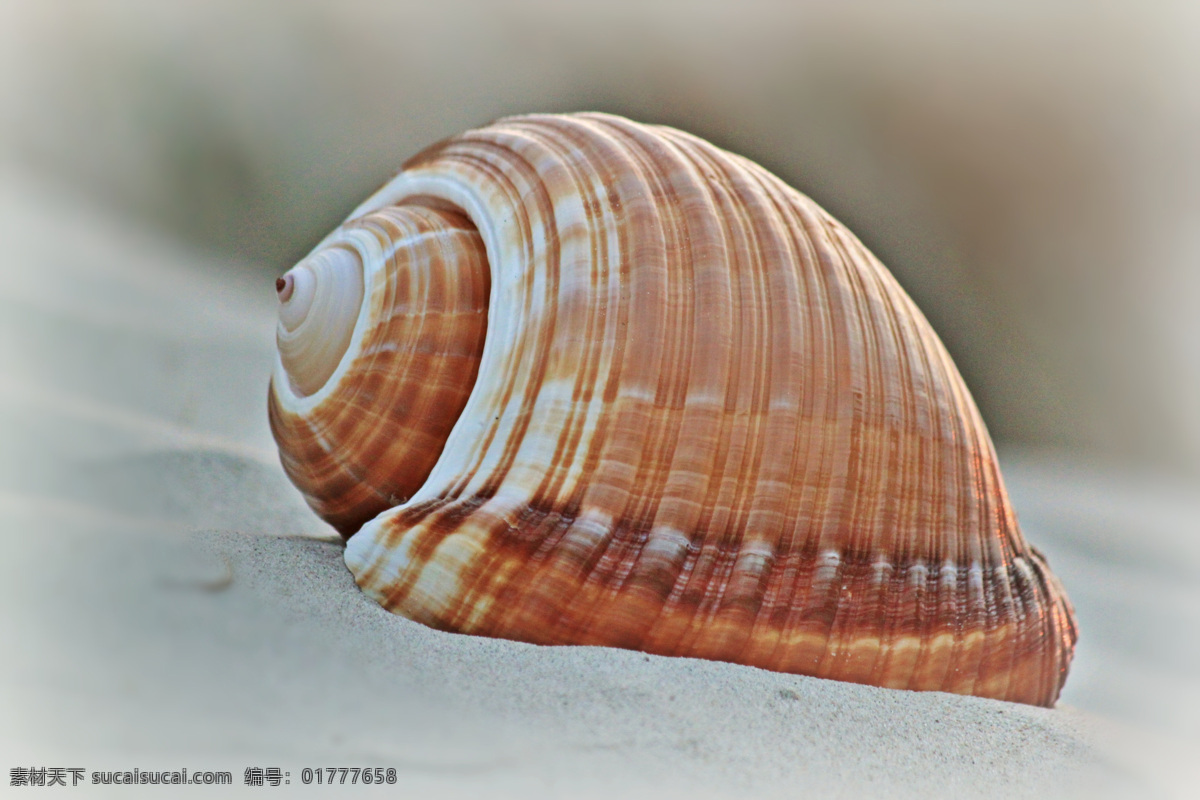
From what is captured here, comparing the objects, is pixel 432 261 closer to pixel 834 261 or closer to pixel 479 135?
pixel 479 135

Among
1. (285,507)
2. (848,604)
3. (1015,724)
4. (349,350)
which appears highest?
(349,350)

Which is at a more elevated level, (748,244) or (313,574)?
(748,244)

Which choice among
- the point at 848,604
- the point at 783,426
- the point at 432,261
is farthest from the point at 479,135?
the point at 848,604

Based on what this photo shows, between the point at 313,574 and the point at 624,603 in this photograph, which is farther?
the point at 313,574

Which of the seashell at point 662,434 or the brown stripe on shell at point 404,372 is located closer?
the seashell at point 662,434

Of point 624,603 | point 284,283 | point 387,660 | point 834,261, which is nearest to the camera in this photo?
point 387,660

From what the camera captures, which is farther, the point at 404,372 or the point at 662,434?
the point at 404,372

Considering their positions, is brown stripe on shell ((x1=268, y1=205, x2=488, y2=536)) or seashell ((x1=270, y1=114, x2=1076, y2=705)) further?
brown stripe on shell ((x1=268, y1=205, x2=488, y2=536))

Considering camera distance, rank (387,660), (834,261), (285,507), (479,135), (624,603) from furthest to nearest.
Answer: (285,507), (479,135), (834,261), (624,603), (387,660)
